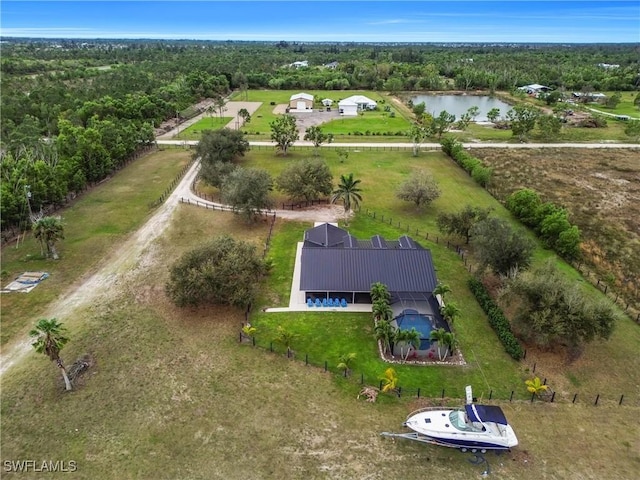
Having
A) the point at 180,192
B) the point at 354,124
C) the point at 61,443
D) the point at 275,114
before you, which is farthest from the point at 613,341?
the point at 275,114

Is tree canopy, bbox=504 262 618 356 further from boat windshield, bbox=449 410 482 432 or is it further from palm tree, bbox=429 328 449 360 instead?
boat windshield, bbox=449 410 482 432

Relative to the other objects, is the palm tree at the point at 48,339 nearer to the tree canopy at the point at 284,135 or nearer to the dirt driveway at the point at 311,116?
the tree canopy at the point at 284,135

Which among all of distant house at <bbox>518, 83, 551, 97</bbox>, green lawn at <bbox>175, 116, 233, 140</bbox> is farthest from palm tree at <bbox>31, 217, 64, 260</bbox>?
distant house at <bbox>518, 83, 551, 97</bbox>

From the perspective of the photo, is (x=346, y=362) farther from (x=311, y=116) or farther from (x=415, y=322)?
(x=311, y=116)

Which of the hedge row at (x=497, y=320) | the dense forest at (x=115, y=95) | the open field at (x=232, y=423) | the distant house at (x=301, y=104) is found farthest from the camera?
the distant house at (x=301, y=104)

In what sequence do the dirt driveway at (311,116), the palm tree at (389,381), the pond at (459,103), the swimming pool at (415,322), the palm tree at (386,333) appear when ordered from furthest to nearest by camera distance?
the pond at (459,103), the dirt driveway at (311,116), the swimming pool at (415,322), the palm tree at (386,333), the palm tree at (389,381)

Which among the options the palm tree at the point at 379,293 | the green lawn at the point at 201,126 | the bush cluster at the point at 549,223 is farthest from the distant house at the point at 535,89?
the palm tree at the point at 379,293

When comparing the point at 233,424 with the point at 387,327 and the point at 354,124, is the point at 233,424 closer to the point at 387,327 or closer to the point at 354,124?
the point at 387,327
